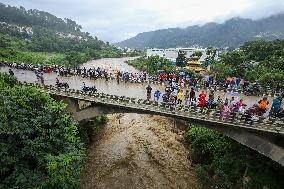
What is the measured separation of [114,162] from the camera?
1323 inches

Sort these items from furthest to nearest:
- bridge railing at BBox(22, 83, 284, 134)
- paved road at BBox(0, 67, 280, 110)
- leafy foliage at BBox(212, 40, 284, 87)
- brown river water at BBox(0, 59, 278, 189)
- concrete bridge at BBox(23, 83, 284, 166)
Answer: leafy foliage at BBox(212, 40, 284, 87) < brown river water at BBox(0, 59, 278, 189) < paved road at BBox(0, 67, 280, 110) < concrete bridge at BBox(23, 83, 284, 166) < bridge railing at BBox(22, 83, 284, 134)

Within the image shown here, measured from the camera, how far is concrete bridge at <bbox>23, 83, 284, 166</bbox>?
2172cm

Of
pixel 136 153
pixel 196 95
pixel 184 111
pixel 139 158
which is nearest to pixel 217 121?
pixel 184 111

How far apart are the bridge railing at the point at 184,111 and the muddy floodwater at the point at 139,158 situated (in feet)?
28.1

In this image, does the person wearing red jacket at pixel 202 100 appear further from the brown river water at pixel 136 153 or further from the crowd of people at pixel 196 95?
the brown river water at pixel 136 153

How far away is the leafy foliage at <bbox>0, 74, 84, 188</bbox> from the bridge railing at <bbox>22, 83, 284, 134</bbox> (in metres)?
5.35

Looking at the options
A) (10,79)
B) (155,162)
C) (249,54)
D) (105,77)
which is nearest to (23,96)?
(10,79)

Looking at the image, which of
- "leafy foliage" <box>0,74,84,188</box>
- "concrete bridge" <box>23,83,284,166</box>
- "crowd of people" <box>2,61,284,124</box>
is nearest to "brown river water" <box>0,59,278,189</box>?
"crowd of people" <box>2,61,284,124</box>

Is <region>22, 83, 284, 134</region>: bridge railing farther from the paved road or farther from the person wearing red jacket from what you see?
the paved road

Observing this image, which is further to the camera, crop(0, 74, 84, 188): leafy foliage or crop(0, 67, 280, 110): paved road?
crop(0, 67, 280, 110): paved road

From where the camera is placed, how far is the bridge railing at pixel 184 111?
843 inches

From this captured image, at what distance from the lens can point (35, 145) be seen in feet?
68.1

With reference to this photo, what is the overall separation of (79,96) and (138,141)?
1227 cm

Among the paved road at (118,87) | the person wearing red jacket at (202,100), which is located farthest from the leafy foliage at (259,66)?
the person wearing red jacket at (202,100)
